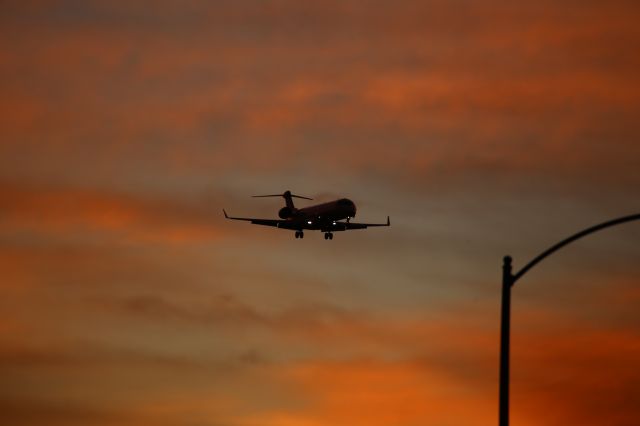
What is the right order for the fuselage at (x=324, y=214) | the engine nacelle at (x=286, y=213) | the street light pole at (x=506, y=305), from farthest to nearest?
the engine nacelle at (x=286, y=213) < the fuselage at (x=324, y=214) < the street light pole at (x=506, y=305)

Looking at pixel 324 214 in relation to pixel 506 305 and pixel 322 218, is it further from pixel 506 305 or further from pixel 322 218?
pixel 506 305

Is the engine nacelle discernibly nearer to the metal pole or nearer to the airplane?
the airplane

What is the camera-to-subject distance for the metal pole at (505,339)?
30500 millimetres

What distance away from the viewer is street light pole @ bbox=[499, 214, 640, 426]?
29.5 metres

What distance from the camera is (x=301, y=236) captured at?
362ft

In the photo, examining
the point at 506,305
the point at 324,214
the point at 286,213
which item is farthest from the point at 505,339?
the point at 286,213

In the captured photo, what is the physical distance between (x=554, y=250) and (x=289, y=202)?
4267 inches

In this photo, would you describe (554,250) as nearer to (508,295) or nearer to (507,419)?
(508,295)

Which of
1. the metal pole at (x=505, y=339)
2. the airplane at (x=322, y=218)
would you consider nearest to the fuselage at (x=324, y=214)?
the airplane at (x=322, y=218)

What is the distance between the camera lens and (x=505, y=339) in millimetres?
31266

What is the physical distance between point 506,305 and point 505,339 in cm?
87

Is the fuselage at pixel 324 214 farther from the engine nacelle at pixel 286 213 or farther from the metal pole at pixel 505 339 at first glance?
the metal pole at pixel 505 339

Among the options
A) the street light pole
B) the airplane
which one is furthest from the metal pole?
the airplane

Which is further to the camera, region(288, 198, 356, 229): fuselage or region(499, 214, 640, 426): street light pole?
region(288, 198, 356, 229): fuselage
